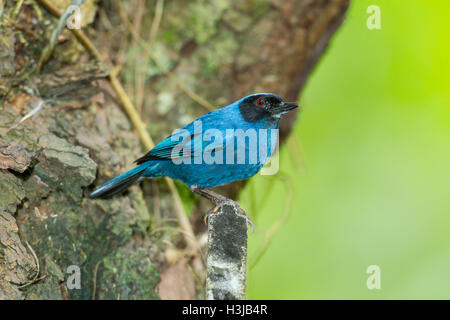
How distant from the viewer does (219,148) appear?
3900 mm

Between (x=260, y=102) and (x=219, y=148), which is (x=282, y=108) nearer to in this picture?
(x=260, y=102)

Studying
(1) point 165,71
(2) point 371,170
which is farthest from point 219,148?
(2) point 371,170

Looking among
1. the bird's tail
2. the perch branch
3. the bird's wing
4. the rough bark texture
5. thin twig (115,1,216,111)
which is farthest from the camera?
thin twig (115,1,216,111)

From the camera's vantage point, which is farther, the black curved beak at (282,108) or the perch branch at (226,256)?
the black curved beak at (282,108)

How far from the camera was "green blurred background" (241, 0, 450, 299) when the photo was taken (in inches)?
232

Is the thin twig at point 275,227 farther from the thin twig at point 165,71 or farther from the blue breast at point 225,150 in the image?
the thin twig at point 165,71

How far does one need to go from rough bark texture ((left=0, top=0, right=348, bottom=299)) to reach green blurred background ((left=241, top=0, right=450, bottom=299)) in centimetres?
109

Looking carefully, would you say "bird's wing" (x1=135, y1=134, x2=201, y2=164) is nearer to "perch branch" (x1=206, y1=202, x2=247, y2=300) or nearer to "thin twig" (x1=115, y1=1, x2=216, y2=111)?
"thin twig" (x1=115, y1=1, x2=216, y2=111)

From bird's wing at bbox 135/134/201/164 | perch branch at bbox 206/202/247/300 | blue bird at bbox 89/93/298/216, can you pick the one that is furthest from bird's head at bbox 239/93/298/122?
perch branch at bbox 206/202/247/300

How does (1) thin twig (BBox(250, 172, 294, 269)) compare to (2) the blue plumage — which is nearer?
(2) the blue plumage

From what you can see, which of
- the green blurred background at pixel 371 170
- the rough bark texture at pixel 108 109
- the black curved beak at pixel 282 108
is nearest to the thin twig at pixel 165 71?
the rough bark texture at pixel 108 109

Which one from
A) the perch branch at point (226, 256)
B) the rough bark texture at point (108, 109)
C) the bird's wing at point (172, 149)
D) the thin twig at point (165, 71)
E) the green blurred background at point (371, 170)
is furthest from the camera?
the green blurred background at point (371, 170)

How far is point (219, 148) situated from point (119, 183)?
0.83 m

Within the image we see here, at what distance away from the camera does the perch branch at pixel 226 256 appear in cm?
246
